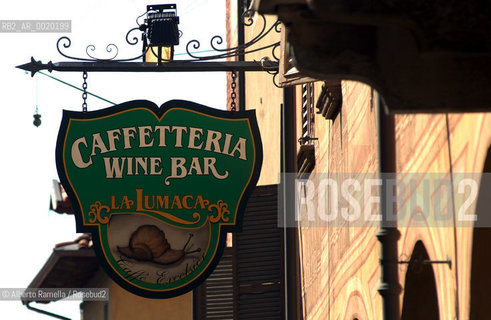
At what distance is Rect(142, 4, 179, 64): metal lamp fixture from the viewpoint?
10789mm

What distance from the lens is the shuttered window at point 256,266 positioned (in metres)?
17.0

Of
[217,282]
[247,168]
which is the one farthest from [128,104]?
[217,282]

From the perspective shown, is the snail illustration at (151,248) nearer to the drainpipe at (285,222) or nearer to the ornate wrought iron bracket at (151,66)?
the drainpipe at (285,222)

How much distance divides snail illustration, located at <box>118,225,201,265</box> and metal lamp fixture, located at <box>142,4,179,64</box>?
1624 mm

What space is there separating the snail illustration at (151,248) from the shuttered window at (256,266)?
5.92 meters

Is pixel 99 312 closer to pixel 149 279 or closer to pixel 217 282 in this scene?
pixel 217 282

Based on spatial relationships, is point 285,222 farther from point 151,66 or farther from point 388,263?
point 388,263

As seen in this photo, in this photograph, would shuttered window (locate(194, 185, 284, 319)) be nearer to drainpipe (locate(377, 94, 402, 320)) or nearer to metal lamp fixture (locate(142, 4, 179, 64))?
metal lamp fixture (locate(142, 4, 179, 64))

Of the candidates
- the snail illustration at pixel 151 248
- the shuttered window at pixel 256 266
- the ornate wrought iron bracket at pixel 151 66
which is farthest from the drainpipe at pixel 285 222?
the shuttered window at pixel 256 266

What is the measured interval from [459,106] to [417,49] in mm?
360

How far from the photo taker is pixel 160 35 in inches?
428

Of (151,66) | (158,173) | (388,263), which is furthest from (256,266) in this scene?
(388,263)

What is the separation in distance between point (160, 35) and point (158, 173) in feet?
4.40

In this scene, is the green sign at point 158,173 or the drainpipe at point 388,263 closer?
the drainpipe at point 388,263
